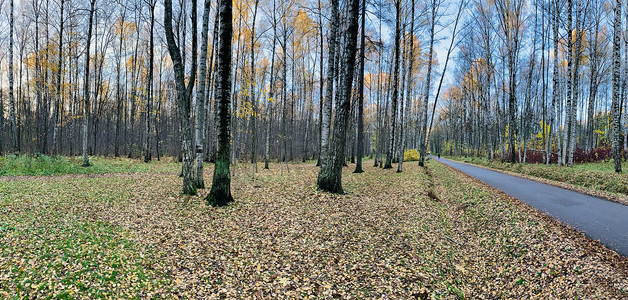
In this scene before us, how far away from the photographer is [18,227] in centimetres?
485

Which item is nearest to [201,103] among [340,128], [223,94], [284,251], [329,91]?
[223,94]

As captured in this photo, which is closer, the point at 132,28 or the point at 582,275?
the point at 582,275

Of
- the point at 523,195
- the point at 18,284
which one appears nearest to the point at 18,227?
the point at 18,284

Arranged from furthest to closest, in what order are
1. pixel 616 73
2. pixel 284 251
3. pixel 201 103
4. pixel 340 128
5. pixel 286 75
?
pixel 286 75 < pixel 616 73 < pixel 340 128 < pixel 201 103 < pixel 284 251

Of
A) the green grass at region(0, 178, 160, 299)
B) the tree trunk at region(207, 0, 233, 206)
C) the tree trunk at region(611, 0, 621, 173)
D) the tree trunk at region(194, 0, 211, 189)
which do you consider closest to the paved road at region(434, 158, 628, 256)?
the tree trunk at region(611, 0, 621, 173)

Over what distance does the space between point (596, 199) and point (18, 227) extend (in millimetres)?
14830

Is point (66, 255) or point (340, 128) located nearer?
point (66, 255)

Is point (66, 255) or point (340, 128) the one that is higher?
point (340, 128)

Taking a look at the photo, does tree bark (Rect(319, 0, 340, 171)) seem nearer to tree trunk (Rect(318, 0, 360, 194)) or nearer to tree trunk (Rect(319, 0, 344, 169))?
tree trunk (Rect(319, 0, 344, 169))

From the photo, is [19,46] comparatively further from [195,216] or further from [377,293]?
[377,293]

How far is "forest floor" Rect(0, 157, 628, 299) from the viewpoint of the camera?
3.71 meters

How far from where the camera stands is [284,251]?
499 cm

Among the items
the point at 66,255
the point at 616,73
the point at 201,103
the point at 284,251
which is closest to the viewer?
the point at 66,255

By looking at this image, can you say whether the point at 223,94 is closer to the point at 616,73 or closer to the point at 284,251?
the point at 284,251
